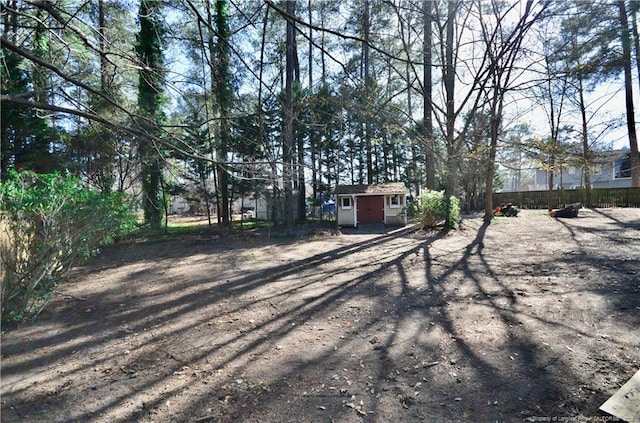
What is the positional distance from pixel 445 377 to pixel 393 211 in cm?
1535

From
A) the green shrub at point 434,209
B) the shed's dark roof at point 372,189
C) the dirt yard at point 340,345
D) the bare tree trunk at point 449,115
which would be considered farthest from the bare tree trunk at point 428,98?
the dirt yard at point 340,345

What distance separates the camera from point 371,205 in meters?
18.5

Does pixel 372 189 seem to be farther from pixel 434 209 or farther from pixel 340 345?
pixel 340 345

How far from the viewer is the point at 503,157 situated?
39.6ft

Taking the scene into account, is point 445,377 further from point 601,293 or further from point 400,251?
point 400,251

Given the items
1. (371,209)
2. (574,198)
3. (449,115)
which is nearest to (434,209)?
(449,115)

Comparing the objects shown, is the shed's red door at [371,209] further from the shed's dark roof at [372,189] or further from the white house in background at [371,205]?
the shed's dark roof at [372,189]

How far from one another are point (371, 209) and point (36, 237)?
15.8m

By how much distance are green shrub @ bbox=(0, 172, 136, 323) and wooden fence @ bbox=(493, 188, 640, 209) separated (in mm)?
26731

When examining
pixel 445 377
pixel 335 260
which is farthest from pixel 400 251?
pixel 445 377

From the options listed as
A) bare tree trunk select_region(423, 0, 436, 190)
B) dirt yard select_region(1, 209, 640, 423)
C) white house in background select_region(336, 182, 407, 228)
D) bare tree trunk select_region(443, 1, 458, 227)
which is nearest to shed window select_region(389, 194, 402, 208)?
white house in background select_region(336, 182, 407, 228)

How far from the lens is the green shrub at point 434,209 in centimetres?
1221

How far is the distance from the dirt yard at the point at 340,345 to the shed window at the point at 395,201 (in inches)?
426

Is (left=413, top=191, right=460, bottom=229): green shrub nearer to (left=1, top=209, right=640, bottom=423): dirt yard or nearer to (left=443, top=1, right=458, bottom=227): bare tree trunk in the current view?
(left=443, top=1, right=458, bottom=227): bare tree trunk
